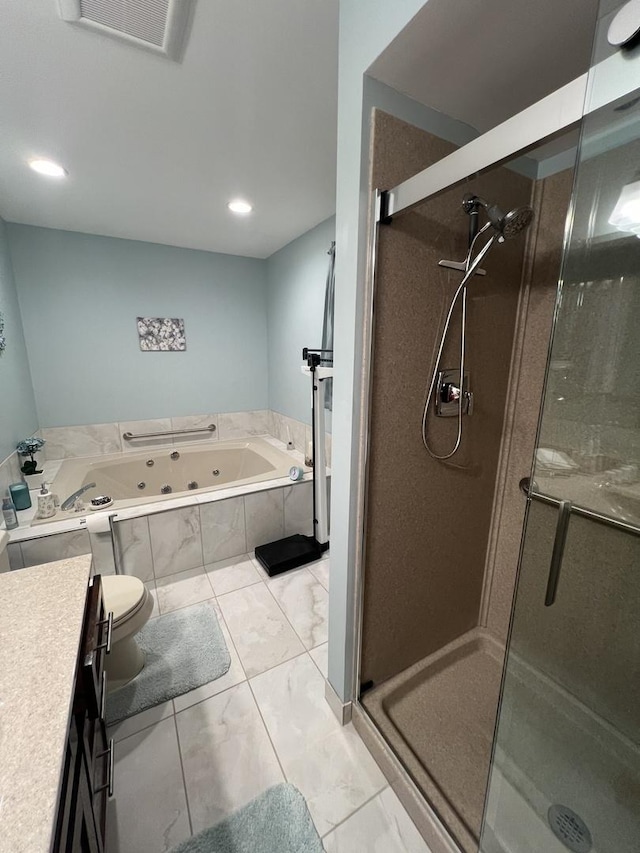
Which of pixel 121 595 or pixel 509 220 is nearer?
pixel 509 220

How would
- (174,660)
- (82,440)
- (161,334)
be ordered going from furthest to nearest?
(161,334), (82,440), (174,660)

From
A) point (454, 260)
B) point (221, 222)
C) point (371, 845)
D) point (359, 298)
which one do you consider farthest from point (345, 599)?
point (221, 222)

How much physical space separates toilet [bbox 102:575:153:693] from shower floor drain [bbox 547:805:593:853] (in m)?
1.53

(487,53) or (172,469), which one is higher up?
(487,53)

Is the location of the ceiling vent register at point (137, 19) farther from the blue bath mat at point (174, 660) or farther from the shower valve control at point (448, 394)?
the blue bath mat at point (174, 660)

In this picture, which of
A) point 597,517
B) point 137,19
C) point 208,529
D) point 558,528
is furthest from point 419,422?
point 208,529

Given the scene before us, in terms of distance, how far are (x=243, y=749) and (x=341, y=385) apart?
139 cm

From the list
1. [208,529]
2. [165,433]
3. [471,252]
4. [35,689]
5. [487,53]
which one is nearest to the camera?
[35,689]

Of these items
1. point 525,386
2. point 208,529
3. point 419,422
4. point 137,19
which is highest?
point 137,19

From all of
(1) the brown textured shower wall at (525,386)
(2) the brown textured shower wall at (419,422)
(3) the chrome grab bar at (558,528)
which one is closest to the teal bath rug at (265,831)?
(2) the brown textured shower wall at (419,422)

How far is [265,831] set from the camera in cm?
100

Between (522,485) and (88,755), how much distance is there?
1.69 m

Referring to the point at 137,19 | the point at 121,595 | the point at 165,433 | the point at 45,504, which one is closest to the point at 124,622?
the point at 121,595

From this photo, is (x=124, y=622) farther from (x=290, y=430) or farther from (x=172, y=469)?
(x=290, y=430)
